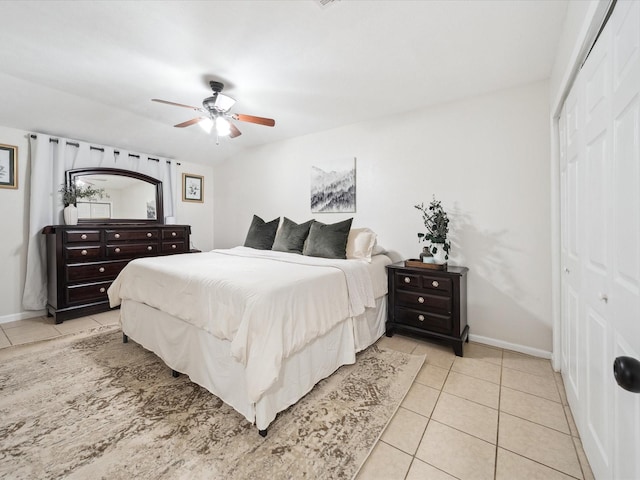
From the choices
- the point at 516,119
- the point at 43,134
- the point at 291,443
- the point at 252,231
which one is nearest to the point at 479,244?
the point at 516,119

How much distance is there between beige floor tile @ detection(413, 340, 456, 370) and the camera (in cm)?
234

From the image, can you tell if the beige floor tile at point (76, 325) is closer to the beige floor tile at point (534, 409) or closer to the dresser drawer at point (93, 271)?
the dresser drawer at point (93, 271)

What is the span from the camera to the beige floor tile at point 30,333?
9.21ft

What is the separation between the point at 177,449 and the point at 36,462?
2.19ft

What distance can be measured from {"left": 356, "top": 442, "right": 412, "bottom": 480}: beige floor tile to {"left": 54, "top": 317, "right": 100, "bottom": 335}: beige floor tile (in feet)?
10.8

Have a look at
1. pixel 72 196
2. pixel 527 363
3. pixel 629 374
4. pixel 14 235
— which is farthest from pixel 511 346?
pixel 14 235

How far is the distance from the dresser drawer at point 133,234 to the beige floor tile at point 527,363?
14.7ft

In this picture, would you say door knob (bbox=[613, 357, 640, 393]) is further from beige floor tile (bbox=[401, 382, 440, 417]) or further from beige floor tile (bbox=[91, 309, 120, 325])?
beige floor tile (bbox=[91, 309, 120, 325])

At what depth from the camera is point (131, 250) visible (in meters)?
3.83

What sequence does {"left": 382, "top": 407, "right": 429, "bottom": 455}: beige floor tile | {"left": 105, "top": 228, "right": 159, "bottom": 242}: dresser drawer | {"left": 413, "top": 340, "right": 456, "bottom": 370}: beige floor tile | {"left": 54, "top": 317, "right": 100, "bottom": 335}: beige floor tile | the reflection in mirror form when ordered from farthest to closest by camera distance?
1. the reflection in mirror
2. {"left": 105, "top": 228, "right": 159, "bottom": 242}: dresser drawer
3. {"left": 54, "top": 317, "right": 100, "bottom": 335}: beige floor tile
4. {"left": 413, "top": 340, "right": 456, "bottom": 370}: beige floor tile
5. {"left": 382, "top": 407, "right": 429, "bottom": 455}: beige floor tile

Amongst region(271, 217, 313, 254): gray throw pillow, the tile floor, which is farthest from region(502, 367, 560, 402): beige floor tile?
region(271, 217, 313, 254): gray throw pillow

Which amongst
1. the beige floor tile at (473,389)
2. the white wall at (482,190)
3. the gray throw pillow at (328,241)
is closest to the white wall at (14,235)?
the gray throw pillow at (328,241)

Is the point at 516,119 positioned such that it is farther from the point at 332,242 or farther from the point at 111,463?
the point at 111,463

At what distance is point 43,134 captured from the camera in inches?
134
